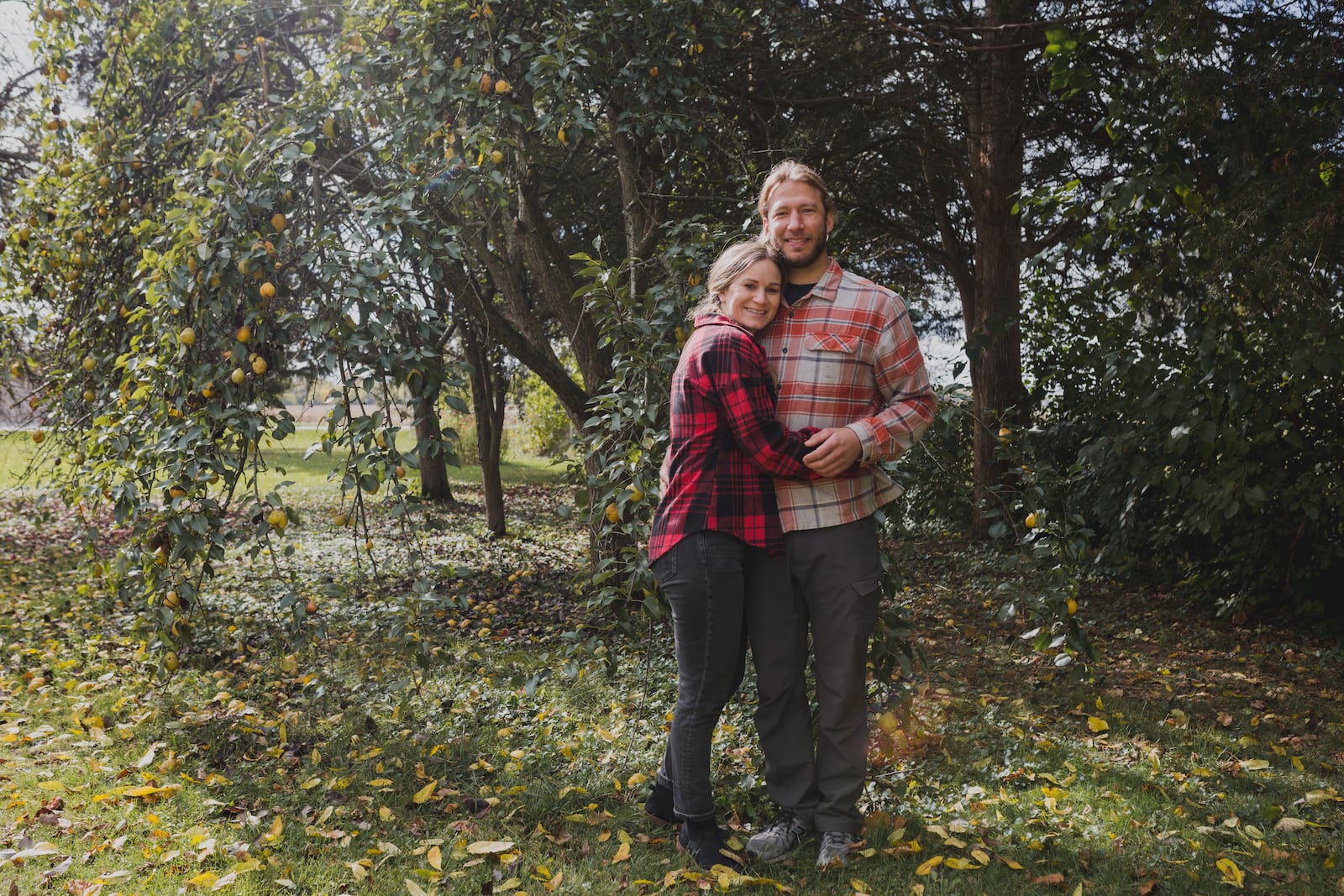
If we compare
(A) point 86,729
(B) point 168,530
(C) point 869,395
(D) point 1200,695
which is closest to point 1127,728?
(D) point 1200,695

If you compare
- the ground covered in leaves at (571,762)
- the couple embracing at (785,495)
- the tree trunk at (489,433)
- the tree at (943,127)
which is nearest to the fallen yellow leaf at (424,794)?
the ground covered in leaves at (571,762)

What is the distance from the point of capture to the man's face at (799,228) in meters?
2.46

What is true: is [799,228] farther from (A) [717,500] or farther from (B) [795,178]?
(A) [717,500]

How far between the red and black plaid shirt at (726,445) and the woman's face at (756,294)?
0.12 ft

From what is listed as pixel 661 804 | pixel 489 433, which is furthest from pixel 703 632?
pixel 489 433

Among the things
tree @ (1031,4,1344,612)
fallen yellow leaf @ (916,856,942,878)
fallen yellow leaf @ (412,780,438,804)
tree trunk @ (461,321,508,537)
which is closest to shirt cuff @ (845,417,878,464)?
fallen yellow leaf @ (916,856,942,878)

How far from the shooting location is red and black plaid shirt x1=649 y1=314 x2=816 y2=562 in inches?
90.2

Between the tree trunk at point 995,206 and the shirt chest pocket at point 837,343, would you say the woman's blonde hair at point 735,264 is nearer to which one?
the shirt chest pocket at point 837,343

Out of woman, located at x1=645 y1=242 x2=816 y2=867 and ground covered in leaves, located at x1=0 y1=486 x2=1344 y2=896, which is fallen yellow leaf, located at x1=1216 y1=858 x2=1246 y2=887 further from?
woman, located at x1=645 y1=242 x2=816 y2=867

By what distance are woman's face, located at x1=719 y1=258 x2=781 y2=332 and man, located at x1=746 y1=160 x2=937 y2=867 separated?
3.6 inches

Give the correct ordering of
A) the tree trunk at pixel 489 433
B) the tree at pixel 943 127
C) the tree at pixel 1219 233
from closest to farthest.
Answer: the tree at pixel 1219 233
the tree at pixel 943 127
the tree trunk at pixel 489 433

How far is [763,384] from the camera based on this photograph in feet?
7.64

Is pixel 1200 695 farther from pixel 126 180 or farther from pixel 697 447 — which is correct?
pixel 126 180

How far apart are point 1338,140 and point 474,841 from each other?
391cm
